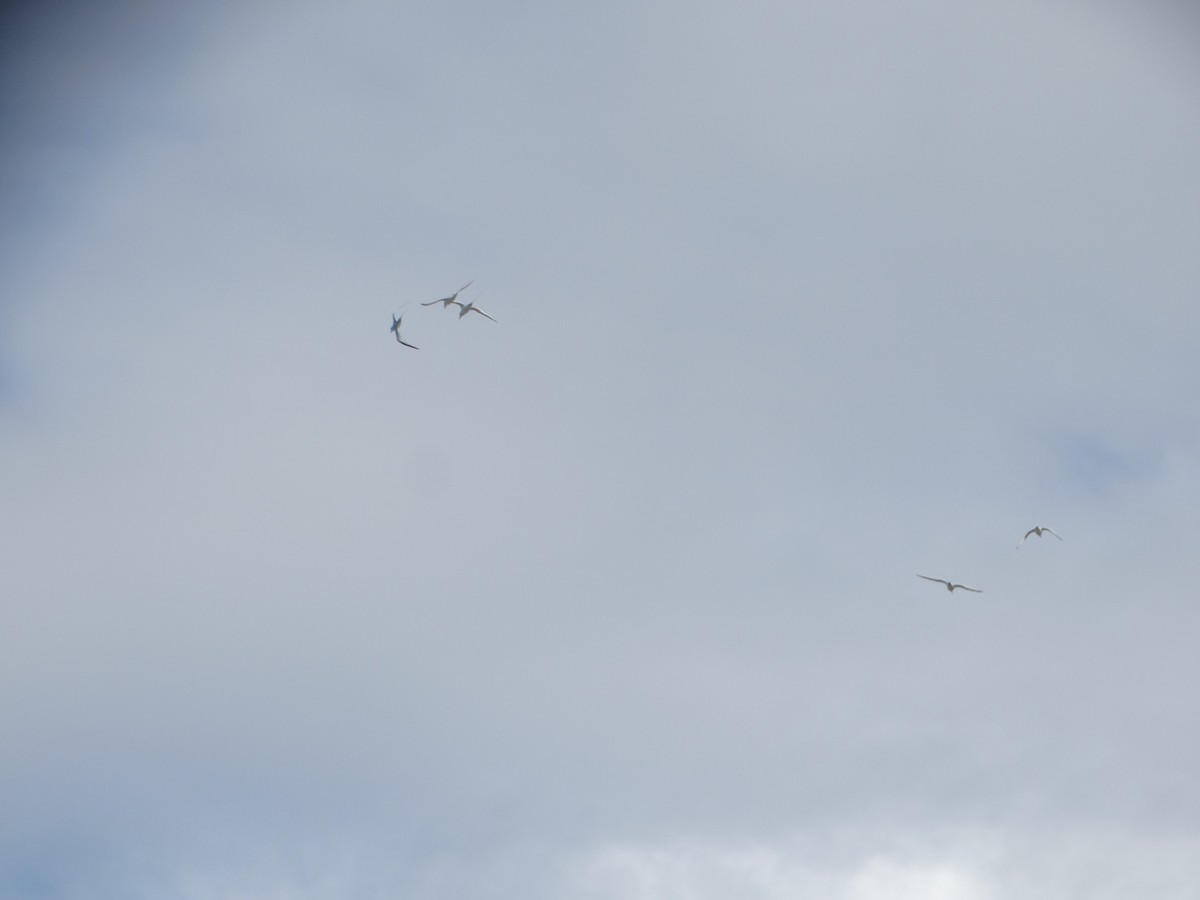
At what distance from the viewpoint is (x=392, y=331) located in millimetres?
196000

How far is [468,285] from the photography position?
607 feet

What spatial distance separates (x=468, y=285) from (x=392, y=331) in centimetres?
1596
